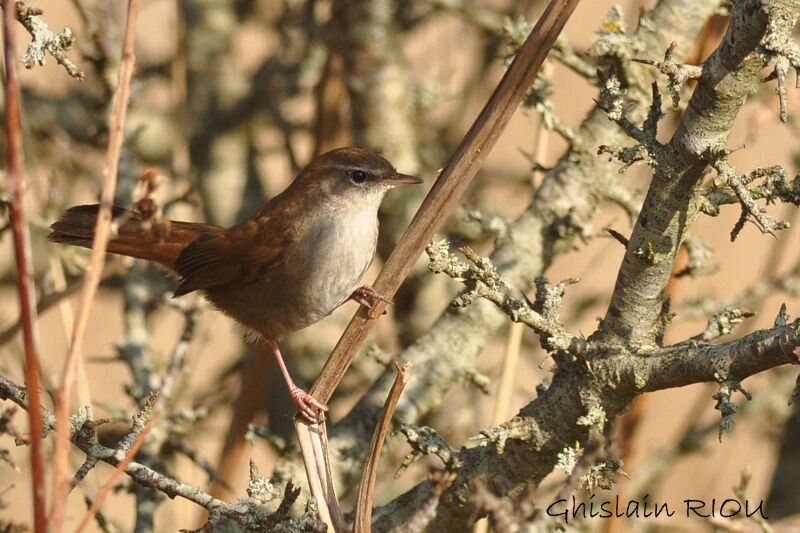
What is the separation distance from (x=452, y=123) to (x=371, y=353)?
227cm

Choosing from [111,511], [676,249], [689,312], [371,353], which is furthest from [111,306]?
[676,249]

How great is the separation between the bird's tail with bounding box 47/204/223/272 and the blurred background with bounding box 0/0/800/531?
140 millimetres

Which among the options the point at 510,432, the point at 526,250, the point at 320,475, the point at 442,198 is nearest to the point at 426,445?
the point at 510,432

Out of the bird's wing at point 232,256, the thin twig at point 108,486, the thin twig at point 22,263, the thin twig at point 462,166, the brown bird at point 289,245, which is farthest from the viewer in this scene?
the bird's wing at point 232,256

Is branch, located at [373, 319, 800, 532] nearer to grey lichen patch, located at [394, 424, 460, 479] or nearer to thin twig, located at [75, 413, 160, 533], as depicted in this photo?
grey lichen patch, located at [394, 424, 460, 479]

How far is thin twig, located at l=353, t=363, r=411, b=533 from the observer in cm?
184

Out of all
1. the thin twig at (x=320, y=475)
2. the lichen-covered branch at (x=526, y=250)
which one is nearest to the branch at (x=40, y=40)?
the thin twig at (x=320, y=475)

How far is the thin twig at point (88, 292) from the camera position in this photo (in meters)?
1.11

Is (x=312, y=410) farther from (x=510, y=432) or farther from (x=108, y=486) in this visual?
(x=108, y=486)

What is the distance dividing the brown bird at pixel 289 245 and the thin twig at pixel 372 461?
1176 mm

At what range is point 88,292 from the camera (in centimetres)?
115

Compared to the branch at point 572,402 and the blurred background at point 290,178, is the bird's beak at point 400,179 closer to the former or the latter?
the blurred background at point 290,178

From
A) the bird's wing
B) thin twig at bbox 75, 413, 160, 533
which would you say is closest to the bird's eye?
the bird's wing

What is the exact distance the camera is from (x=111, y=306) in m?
5.38
